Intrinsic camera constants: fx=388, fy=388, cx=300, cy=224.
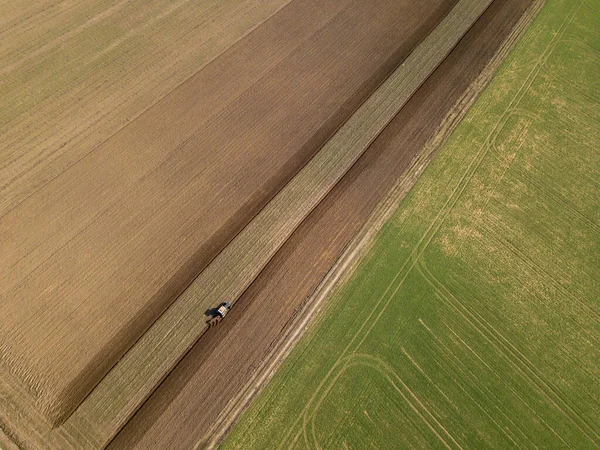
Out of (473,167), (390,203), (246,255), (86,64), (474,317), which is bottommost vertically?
(246,255)

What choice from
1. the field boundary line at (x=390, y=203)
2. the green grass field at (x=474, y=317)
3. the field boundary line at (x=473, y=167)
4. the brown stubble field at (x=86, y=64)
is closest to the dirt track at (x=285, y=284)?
the field boundary line at (x=390, y=203)

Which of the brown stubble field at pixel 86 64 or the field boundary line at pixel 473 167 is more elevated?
the field boundary line at pixel 473 167

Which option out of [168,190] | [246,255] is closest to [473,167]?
[246,255]

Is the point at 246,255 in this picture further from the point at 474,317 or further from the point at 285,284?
the point at 474,317

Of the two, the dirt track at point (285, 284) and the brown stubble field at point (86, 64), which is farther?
the brown stubble field at point (86, 64)

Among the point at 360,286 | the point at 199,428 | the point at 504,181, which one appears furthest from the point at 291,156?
the point at 199,428

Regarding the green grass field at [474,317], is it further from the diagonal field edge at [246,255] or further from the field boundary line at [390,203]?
the diagonal field edge at [246,255]

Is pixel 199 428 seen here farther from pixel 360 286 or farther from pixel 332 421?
pixel 360 286

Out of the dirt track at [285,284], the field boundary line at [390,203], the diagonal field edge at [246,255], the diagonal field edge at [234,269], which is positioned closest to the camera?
the diagonal field edge at [234,269]
